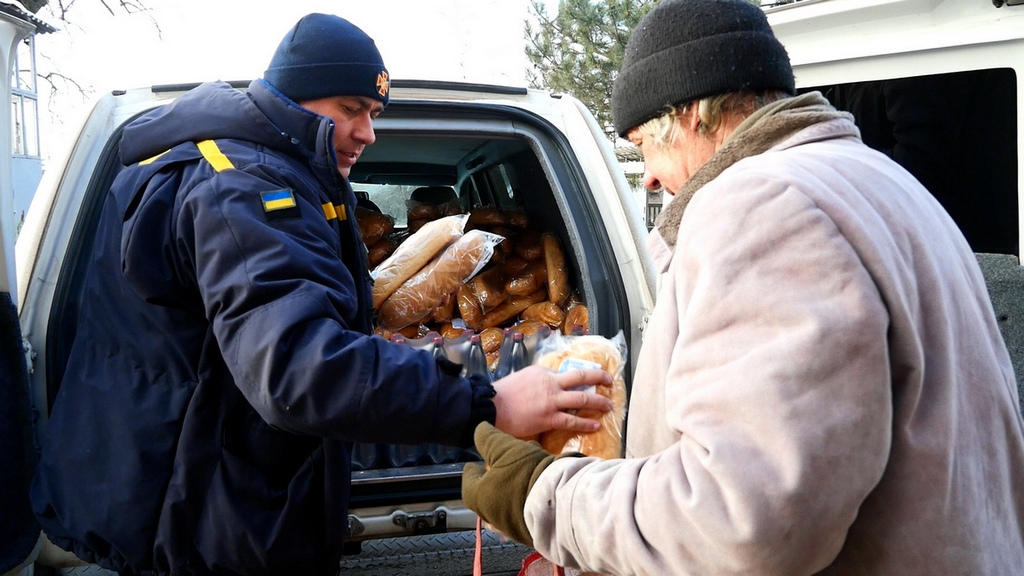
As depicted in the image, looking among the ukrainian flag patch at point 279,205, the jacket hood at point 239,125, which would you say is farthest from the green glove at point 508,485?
the jacket hood at point 239,125

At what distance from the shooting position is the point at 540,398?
1.71 metres

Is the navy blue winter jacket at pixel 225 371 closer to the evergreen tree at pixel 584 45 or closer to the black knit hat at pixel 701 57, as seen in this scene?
the black knit hat at pixel 701 57

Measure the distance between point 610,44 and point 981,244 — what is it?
36.8ft

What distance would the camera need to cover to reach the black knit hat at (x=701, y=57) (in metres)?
1.31

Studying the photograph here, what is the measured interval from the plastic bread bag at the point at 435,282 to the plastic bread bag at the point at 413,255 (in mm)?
21

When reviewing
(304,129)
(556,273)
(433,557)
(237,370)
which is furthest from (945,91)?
(237,370)

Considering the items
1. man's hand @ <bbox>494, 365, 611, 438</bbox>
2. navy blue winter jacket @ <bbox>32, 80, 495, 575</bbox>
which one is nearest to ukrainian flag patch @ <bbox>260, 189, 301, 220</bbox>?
navy blue winter jacket @ <bbox>32, 80, 495, 575</bbox>

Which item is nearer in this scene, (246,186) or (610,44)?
(246,186)

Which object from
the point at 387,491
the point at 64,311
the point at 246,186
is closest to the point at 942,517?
the point at 246,186

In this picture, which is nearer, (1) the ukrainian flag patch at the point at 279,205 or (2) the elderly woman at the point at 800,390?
(2) the elderly woman at the point at 800,390

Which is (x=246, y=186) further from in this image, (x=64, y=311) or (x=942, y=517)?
(x=942, y=517)

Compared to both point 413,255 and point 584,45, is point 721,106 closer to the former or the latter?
point 413,255

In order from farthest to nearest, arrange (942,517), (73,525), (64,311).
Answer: (64,311)
(73,525)
(942,517)

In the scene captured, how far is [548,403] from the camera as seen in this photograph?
171 cm
